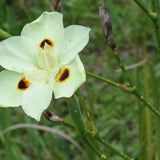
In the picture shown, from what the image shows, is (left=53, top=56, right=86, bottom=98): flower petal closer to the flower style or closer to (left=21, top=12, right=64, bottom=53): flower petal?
the flower style

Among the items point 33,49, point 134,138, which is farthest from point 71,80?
point 134,138

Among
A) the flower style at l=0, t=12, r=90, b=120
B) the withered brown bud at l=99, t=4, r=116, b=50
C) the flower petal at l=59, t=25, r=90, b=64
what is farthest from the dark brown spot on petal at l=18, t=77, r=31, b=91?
the withered brown bud at l=99, t=4, r=116, b=50

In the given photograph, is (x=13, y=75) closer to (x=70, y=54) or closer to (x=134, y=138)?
(x=70, y=54)

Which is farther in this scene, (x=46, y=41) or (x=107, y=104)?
(x=107, y=104)

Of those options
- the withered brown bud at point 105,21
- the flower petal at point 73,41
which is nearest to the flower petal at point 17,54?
the flower petal at point 73,41

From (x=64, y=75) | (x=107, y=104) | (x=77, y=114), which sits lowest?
(x=107, y=104)

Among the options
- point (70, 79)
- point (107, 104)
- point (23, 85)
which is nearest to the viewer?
point (70, 79)

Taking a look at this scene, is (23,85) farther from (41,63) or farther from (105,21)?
(105,21)

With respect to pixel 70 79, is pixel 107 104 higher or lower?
lower

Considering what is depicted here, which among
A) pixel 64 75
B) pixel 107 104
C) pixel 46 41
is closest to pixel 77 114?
pixel 64 75
